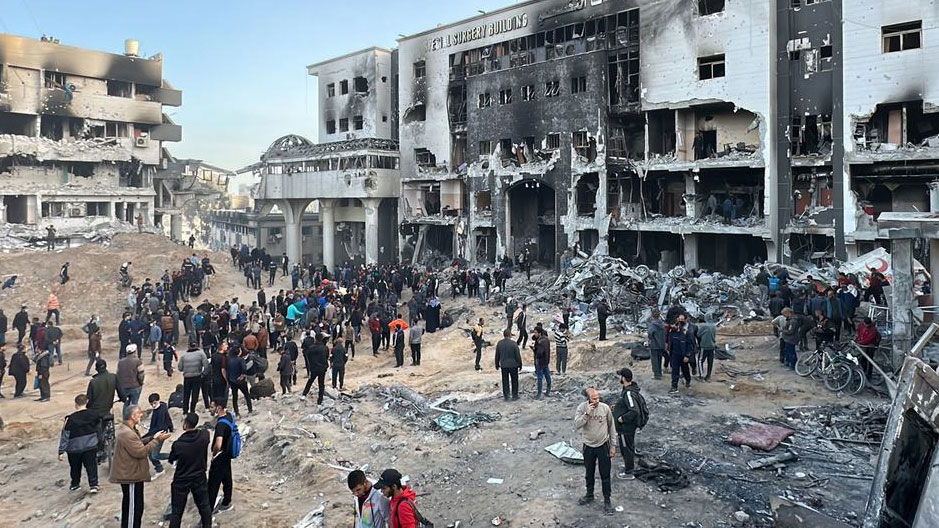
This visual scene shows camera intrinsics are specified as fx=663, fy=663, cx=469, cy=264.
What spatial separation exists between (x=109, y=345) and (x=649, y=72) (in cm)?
2646

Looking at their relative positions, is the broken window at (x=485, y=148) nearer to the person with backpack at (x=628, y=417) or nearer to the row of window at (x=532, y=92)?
the row of window at (x=532, y=92)

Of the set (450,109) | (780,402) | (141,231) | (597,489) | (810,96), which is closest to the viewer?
(597,489)

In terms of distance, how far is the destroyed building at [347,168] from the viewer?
43.6m

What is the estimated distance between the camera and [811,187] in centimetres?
2866

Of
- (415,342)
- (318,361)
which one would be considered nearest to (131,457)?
(318,361)

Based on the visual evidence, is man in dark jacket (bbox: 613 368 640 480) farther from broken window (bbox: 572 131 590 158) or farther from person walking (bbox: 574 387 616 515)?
broken window (bbox: 572 131 590 158)

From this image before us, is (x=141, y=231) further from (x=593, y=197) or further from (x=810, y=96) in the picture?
(x=810, y=96)

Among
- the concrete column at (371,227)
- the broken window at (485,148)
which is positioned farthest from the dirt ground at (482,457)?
the concrete column at (371,227)

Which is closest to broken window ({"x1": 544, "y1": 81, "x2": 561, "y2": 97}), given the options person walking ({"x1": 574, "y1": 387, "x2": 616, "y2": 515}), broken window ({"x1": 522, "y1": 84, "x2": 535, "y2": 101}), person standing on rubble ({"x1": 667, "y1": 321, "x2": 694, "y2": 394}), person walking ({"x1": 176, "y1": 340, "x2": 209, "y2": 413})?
broken window ({"x1": 522, "y1": 84, "x2": 535, "y2": 101})

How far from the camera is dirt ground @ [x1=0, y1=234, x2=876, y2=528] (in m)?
9.05

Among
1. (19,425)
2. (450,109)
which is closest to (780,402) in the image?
(19,425)

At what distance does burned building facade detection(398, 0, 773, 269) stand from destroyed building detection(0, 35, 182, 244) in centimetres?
2238

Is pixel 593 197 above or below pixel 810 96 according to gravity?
below

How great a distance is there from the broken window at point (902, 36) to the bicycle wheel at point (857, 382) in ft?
58.7
